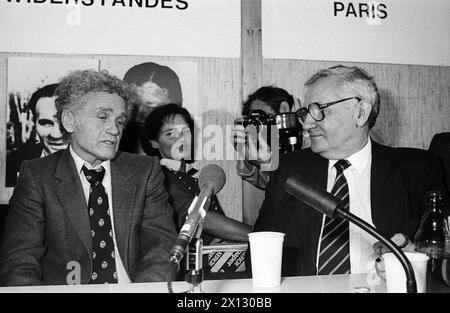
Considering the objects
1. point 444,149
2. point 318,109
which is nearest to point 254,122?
point 318,109

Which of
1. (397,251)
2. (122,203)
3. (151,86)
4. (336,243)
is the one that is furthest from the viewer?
(151,86)

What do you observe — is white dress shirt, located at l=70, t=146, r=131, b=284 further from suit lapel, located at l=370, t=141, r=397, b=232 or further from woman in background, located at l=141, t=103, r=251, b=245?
suit lapel, located at l=370, t=141, r=397, b=232

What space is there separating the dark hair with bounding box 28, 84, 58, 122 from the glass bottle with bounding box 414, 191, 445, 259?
2.26 m

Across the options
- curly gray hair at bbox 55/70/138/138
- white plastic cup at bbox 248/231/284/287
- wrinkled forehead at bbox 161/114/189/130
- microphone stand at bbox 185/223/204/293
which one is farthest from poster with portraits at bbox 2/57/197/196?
microphone stand at bbox 185/223/204/293

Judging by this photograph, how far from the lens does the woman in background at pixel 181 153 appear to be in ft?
10.2

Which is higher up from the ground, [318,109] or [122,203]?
[318,109]

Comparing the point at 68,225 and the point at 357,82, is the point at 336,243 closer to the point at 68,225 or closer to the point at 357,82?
the point at 357,82

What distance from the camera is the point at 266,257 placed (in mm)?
1562

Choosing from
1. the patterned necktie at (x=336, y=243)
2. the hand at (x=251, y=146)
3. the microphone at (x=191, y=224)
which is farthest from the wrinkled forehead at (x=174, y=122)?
the microphone at (x=191, y=224)

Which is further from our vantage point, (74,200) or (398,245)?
(74,200)

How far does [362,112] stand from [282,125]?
81cm

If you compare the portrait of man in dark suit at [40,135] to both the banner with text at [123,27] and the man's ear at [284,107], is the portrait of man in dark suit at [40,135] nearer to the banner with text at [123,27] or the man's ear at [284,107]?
the banner with text at [123,27]

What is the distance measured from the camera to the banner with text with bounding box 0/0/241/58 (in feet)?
9.90

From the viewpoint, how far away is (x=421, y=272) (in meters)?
1.43
